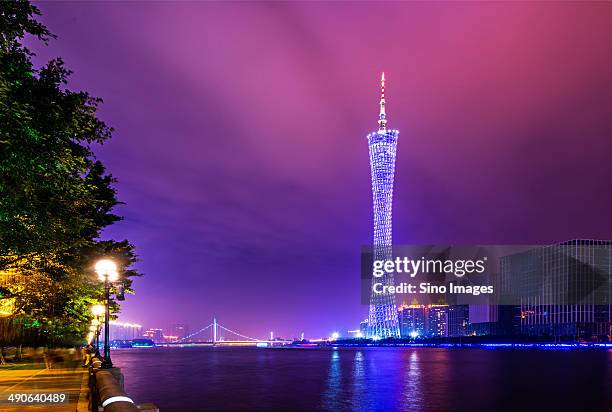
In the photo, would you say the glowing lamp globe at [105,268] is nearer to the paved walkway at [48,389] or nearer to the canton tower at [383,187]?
the paved walkway at [48,389]

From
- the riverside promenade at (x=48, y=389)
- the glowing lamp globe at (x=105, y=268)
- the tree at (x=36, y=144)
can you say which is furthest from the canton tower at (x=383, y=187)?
the tree at (x=36, y=144)

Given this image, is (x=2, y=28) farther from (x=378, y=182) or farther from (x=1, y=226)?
(x=378, y=182)

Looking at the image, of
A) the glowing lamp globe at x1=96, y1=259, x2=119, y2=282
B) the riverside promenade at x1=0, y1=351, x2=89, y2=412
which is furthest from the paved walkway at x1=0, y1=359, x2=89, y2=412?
the glowing lamp globe at x1=96, y1=259, x2=119, y2=282

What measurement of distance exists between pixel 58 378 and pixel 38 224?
17383mm

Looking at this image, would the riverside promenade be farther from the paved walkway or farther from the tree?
the tree

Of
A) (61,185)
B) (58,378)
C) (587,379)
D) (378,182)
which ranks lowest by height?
(587,379)

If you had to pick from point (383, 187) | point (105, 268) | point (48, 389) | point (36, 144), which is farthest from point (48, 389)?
point (383, 187)

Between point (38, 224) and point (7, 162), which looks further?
point (38, 224)

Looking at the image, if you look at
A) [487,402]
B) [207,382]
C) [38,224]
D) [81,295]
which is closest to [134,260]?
[81,295]

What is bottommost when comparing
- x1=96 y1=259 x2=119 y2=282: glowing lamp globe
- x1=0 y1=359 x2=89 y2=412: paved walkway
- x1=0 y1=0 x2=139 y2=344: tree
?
x1=0 y1=359 x2=89 y2=412: paved walkway

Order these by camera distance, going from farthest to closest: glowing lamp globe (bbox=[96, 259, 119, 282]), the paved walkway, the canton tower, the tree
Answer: the canton tower → glowing lamp globe (bbox=[96, 259, 119, 282]) → the paved walkway → the tree

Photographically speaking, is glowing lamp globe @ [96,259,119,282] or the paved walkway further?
glowing lamp globe @ [96,259,119,282]

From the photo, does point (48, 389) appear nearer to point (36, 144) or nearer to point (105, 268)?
point (105, 268)

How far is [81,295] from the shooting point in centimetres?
3747
